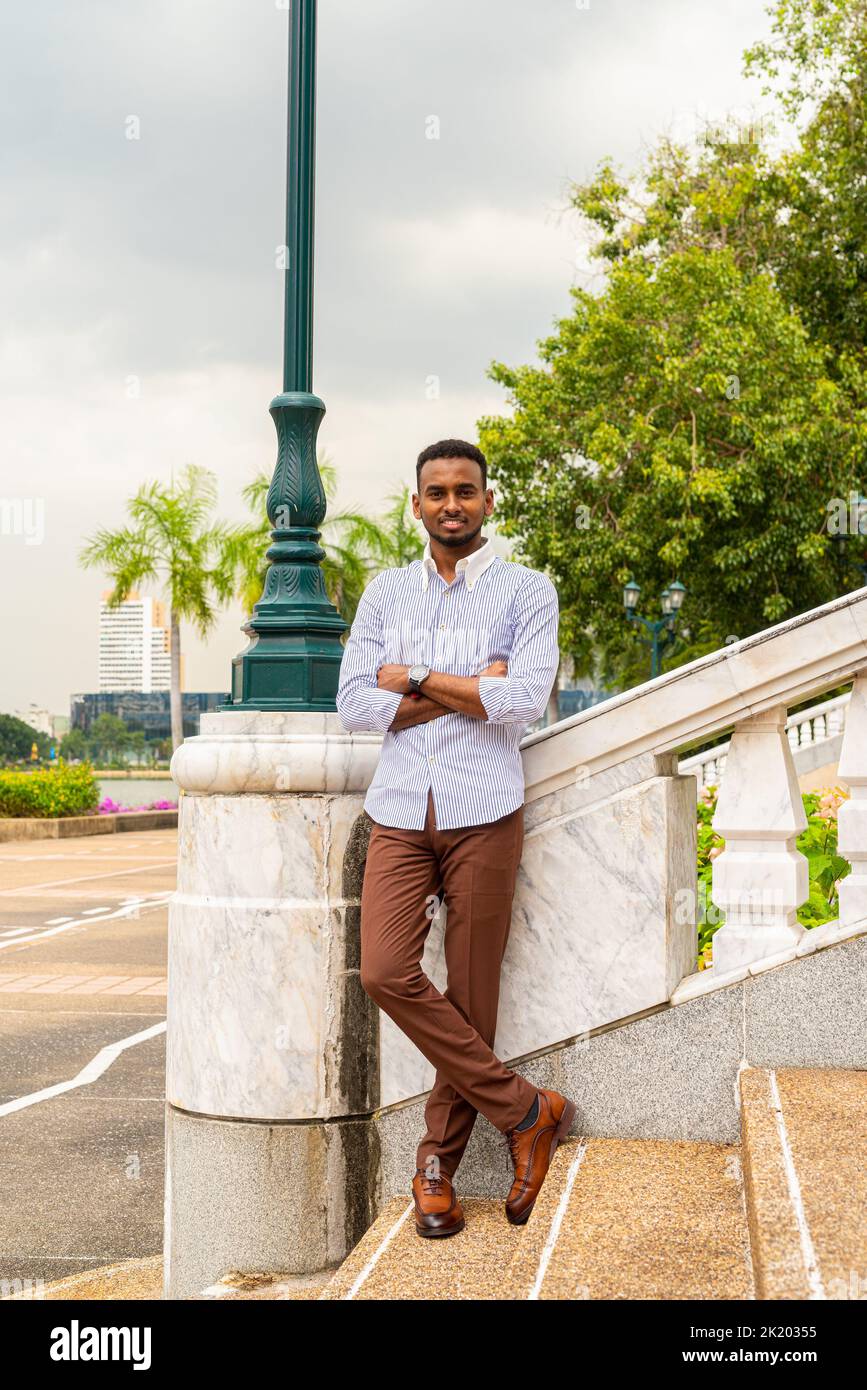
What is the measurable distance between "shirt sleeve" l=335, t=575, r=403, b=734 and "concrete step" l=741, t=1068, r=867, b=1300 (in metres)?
1.28

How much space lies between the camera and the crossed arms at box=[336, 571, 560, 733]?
3.25 meters


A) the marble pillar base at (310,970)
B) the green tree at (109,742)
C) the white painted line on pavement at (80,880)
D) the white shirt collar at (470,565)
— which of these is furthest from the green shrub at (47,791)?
the white shirt collar at (470,565)

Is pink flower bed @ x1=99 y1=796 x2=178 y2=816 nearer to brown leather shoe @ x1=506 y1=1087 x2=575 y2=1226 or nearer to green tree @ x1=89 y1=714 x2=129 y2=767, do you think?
green tree @ x1=89 y1=714 x2=129 y2=767

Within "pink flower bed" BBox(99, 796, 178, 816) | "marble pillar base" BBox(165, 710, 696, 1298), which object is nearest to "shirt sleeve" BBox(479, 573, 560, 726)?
"marble pillar base" BBox(165, 710, 696, 1298)

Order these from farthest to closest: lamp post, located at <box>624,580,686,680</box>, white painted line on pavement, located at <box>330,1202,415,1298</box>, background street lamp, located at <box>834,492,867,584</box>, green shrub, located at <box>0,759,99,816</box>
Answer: green shrub, located at <box>0,759,99,816</box> → lamp post, located at <box>624,580,686,680</box> → background street lamp, located at <box>834,492,867,584</box> → white painted line on pavement, located at <box>330,1202,415,1298</box>

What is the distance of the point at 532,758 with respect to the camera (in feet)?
11.9

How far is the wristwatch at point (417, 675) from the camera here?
3322 millimetres

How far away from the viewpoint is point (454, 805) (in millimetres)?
3328

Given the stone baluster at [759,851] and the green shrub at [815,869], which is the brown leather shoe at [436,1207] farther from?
the green shrub at [815,869]

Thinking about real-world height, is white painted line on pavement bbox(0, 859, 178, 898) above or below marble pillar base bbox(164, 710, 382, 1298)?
below

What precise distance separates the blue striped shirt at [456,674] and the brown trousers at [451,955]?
2.3 inches

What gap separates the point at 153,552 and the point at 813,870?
26.8 meters
